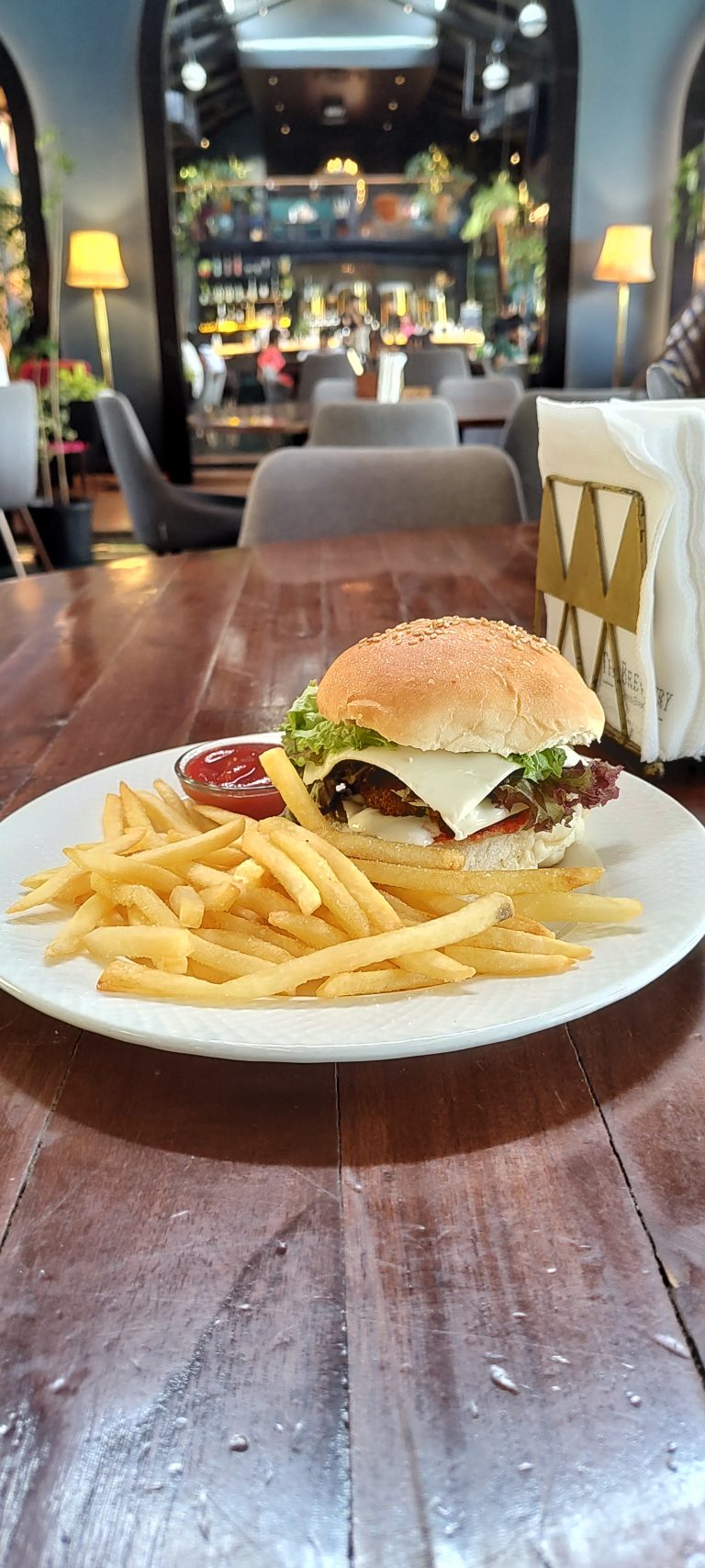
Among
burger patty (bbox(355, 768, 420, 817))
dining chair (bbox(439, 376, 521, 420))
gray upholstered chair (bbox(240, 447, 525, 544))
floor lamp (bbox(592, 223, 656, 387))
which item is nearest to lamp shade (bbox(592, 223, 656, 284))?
floor lamp (bbox(592, 223, 656, 387))

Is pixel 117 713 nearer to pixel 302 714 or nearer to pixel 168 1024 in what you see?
pixel 302 714

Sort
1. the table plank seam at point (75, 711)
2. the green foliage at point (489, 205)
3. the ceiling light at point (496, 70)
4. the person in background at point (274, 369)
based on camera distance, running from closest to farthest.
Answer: the table plank seam at point (75, 711), the ceiling light at point (496, 70), the green foliage at point (489, 205), the person in background at point (274, 369)

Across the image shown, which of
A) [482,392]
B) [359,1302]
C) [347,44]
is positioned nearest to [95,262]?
[482,392]

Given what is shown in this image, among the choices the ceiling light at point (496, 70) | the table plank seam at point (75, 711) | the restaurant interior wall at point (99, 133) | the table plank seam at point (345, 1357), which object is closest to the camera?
the table plank seam at point (345, 1357)

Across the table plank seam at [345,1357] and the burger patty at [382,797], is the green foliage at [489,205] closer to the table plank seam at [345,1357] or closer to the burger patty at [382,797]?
the burger patty at [382,797]

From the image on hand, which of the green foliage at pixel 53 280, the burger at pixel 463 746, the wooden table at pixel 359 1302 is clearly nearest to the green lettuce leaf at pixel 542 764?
the burger at pixel 463 746

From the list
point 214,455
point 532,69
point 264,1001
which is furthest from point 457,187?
point 264,1001

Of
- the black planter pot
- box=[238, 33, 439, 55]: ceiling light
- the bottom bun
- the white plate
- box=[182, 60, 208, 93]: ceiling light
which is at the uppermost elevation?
box=[238, 33, 439, 55]: ceiling light

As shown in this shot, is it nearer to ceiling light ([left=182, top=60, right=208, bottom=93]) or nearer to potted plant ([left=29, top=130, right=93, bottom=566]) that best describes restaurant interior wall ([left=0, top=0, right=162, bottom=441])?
ceiling light ([left=182, top=60, right=208, bottom=93])
